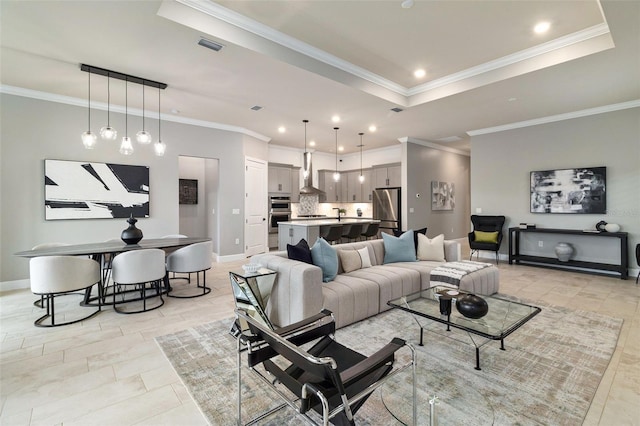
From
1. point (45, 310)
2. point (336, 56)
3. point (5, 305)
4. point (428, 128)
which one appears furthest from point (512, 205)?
point (5, 305)

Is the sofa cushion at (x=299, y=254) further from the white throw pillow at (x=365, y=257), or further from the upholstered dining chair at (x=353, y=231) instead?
the upholstered dining chair at (x=353, y=231)

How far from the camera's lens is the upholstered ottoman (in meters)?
3.34

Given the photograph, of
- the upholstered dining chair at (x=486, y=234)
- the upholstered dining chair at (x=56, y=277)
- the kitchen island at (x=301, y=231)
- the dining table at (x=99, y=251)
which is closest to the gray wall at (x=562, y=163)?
the upholstered dining chair at (x=486, y=234)

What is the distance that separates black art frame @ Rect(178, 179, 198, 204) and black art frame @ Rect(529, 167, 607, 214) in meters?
7.99

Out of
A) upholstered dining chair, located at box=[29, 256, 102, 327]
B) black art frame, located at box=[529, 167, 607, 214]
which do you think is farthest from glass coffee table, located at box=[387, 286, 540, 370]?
black art frame, located at box=[529, 167, 607, 214]

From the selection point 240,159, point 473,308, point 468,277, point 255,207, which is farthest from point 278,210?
point 473,308

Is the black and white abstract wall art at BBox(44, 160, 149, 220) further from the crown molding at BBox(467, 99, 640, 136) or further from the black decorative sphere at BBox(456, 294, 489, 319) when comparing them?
the crown molding at BBox(467, 99, 640, 136)

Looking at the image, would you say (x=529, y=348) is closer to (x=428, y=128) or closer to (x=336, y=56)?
(x=336, y=56)

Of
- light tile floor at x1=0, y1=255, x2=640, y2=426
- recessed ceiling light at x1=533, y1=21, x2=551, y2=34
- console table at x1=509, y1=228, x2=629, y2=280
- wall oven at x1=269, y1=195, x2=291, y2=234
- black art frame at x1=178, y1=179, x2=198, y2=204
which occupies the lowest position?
light tile floor at x1=0, y1=255, x2=640, y2=426

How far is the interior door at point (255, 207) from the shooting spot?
689 cm

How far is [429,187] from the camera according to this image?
809 centimetres

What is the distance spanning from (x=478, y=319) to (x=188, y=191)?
287 inches

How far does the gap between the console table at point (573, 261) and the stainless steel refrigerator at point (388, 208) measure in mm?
2568

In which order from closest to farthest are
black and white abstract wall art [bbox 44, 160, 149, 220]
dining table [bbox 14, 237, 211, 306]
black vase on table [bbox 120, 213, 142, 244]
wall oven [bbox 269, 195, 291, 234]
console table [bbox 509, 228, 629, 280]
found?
1. dining table [bbox 14, 237, 211, 306]
2. black vase on table [bbox 120, 213, 142, 244]
3. black and white abstract wall art [bbox 44, 160, 149, 220]
4. console table [bbox 509, 228, 629, 280]
5. wall oven [bbox 269, 195, 291, 234]
